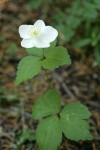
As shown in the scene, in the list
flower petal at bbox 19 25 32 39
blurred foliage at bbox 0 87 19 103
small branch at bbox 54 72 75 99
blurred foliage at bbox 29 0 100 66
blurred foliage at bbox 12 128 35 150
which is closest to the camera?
flower petal at bbox 19 25 32 39

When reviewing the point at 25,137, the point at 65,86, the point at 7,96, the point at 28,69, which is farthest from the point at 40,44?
the point at 65,86

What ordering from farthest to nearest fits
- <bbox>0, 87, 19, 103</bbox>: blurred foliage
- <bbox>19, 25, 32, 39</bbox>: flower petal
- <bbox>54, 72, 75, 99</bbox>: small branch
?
<bbox>54, 72, 75, 99</bbox>: small branch → <bbox>0, 87, 19, 103</bbox>: blurred foliage → <bbox>19, 25, 32, 39</bbox>: flower petal

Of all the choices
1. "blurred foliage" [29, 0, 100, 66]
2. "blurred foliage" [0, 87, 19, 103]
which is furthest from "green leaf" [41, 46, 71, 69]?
"blurred foliage" [29, 0, 100, 66]

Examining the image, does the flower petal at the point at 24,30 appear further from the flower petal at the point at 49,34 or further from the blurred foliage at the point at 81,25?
the blurred foliage at the point at 81,25

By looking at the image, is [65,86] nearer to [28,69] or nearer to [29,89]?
[29,89]

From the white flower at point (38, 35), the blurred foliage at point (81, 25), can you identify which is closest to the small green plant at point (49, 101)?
the white flower at point (38, 35)

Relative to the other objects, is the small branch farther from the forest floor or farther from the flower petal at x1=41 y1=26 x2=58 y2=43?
the flower petal at x1=41 y1=26 x2=58 y2=43
